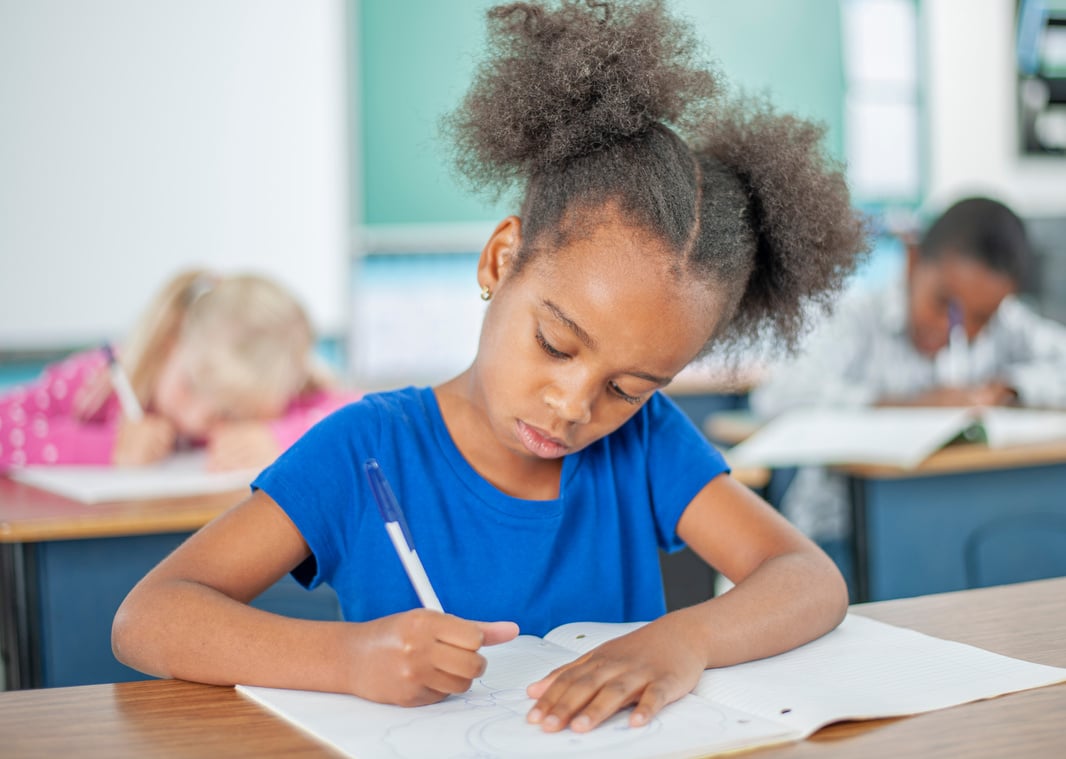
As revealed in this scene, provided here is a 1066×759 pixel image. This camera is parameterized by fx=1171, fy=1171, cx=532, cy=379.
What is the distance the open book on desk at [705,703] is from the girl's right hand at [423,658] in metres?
0.01

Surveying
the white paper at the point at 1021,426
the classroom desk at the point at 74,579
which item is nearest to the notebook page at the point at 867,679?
the classroom desk at the point at 74,579

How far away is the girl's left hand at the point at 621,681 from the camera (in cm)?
73

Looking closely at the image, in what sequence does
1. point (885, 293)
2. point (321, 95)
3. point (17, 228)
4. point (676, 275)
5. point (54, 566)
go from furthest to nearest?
1. point (321, 95)
2. point (17, 228)
3. point (885, 293)
4. point (54, 566)
5. point (676, 275)

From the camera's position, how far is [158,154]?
12.2ft

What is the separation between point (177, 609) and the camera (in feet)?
2.85

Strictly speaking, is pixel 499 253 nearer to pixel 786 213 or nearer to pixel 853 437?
pixel 786 213

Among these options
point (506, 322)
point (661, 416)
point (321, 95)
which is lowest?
point (661, 416)

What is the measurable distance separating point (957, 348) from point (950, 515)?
0.85 metres

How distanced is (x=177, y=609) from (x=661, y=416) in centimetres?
52

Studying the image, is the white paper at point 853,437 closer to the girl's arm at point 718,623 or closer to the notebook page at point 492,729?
the girl's arm at point 718,623

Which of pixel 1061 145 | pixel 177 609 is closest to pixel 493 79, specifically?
pixel 177 609

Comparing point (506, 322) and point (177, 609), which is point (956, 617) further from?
point (177, 609)

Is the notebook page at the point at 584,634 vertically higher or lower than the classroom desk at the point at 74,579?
higher

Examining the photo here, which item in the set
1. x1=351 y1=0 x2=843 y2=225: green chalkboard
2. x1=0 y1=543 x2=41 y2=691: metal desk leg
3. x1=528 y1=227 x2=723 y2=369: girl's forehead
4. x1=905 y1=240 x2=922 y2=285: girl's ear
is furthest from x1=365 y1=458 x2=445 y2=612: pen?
x1=351 y1=0 x2=843 y2=225: green chalkboard
